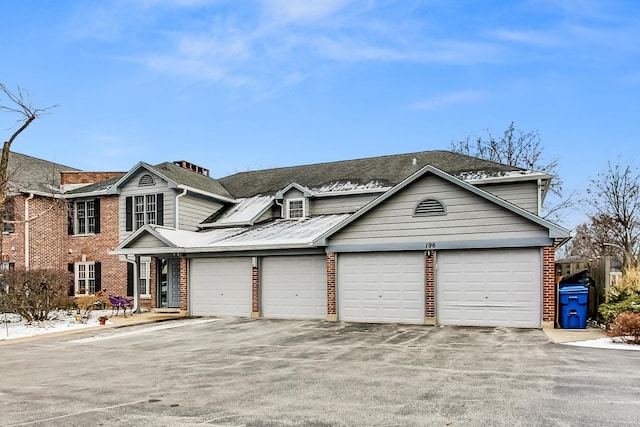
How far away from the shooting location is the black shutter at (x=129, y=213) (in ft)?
79.4

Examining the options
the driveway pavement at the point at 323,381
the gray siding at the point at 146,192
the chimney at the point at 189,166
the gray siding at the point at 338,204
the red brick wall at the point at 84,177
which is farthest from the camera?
the chimney at the point at 189,166

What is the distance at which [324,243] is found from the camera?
17484 millimetres

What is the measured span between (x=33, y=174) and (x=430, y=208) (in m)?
22.2

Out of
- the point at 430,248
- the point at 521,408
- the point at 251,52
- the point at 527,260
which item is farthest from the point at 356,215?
the point at 521,408

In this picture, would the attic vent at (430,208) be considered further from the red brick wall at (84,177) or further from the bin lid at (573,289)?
the red brick wall at (84,177)

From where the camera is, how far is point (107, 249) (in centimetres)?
2531

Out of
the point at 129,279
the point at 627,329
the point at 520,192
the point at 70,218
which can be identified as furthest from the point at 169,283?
the point at 627,329

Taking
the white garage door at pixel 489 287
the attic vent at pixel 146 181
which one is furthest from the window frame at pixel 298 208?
the white garage door at pixel 489 287

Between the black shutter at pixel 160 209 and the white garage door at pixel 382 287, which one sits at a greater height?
the black shutter at pixel 160 209

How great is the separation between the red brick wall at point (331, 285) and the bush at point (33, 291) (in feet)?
30.8

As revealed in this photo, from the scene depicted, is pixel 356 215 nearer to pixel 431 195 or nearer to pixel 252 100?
pixel 431 195

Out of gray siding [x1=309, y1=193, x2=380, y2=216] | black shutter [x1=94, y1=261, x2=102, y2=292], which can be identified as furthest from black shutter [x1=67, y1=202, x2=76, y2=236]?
gray siding [x1=309, y1=193, x2=380, y2=216]

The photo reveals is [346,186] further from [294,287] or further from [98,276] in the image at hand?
[98,276]

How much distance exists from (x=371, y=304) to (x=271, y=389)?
926 centimetres
